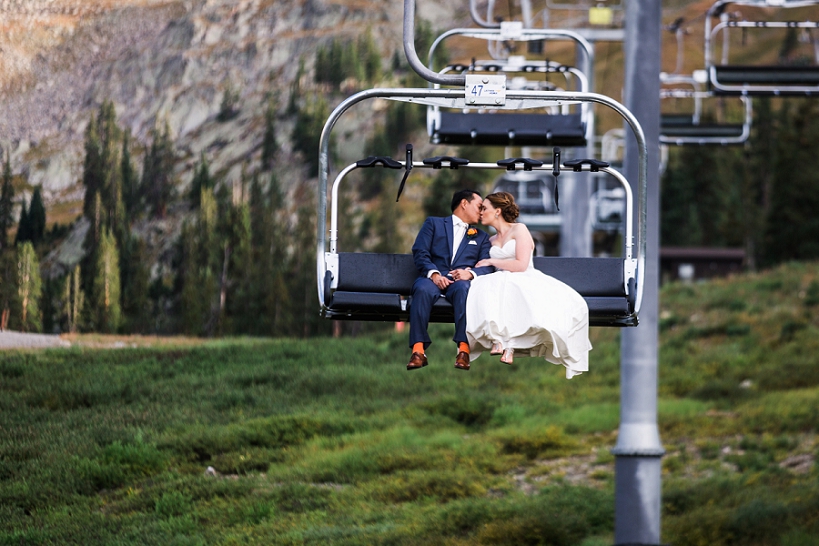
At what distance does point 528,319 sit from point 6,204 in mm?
7485

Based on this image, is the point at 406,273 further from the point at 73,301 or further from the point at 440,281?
the point at 73,301

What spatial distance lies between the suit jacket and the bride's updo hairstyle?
0.23 metres

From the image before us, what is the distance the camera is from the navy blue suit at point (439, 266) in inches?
201

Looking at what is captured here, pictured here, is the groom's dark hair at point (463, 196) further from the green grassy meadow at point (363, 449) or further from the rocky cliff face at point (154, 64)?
the rocky cliff face at point (154, 64)

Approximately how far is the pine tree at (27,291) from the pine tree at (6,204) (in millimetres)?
208

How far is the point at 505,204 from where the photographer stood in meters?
5.42

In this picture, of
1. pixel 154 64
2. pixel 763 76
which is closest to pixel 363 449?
pixel 154 64

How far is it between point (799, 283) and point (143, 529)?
15355mm

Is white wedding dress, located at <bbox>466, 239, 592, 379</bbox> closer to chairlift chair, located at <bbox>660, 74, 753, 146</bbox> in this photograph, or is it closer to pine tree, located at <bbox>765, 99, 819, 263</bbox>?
chairlift chair, located at <bbox>660, 74, 753, 146</bbox>

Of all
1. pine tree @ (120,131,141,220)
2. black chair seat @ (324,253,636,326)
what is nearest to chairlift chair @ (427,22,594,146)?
black chair seat @ (324,253,636,326)

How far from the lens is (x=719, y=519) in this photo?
10648mm

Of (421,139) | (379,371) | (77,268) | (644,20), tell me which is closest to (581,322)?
(644,20)

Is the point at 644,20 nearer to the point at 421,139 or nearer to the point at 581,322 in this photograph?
the point at 581,322

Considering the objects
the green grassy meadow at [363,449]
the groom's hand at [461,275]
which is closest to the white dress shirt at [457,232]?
the groom's hand at [461,275]
